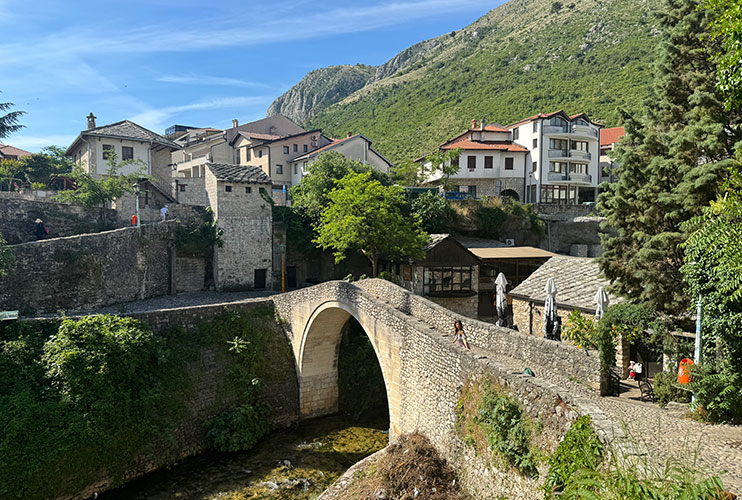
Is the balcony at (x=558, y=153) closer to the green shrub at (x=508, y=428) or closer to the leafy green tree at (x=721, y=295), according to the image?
the leafy green tree at (x=721, y=295)

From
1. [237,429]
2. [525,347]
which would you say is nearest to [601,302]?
[525,347]

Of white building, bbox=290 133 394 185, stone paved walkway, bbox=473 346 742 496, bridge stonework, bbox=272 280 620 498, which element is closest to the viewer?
stone paved walkway, bbox=473 346 742 496

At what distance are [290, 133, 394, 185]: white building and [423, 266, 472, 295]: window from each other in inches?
589

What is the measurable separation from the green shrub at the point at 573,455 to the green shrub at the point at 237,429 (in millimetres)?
13253

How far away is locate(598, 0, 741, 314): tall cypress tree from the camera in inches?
522

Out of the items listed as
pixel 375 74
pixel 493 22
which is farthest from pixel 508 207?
pixel 375 74

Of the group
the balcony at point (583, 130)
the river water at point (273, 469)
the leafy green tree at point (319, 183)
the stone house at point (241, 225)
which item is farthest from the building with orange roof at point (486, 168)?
the river water at point (273, 469)

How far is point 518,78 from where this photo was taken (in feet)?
220

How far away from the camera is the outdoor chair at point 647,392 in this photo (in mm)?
13102

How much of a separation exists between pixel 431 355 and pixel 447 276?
15.5 m

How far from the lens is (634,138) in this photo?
16438mm

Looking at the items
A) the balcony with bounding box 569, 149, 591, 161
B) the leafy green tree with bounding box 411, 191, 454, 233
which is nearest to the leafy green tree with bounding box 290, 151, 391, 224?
the leafy green tree with bounding box 411, 191, 454, 233

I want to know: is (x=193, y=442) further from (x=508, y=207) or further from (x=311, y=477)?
(x=508, y=207)

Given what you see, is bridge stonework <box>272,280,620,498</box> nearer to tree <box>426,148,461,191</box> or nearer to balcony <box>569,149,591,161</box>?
tree <box>426,148,461,191</box>
